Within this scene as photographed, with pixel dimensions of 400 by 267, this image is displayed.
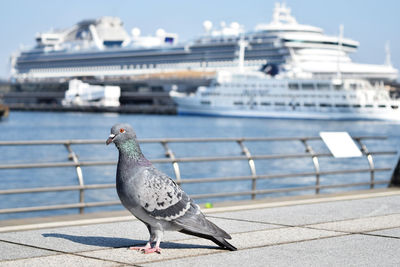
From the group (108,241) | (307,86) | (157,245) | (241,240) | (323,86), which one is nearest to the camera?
(157,245)

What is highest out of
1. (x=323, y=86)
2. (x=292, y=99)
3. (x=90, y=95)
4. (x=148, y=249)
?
(x=148, y=249)

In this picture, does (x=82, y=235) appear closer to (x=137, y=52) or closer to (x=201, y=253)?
(x=201, y=253)

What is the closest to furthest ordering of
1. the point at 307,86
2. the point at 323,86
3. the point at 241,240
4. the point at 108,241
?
1. the point at 108,241
2. the point at 241,240
3. the point at 323,86
4. the point at 307,86

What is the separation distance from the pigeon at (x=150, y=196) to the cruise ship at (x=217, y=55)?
9018cm

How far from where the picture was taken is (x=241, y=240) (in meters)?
6.02

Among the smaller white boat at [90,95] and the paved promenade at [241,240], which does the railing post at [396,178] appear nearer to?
the paved promenade at [241,240]

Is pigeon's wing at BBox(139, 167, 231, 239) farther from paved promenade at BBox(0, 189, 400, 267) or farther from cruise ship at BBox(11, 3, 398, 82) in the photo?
cruise ship at BBox(11, 3, 398, 82)

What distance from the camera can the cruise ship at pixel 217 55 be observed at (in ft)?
351

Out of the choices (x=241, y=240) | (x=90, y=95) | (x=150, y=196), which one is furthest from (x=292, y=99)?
(x=150, y=196)

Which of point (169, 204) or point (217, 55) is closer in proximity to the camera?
point (169, 204)

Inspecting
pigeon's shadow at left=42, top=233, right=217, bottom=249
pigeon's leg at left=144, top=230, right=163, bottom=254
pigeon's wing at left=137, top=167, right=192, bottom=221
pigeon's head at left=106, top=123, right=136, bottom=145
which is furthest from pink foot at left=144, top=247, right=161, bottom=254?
pigeon's head at left=106, top=123, right=136, bottom=145

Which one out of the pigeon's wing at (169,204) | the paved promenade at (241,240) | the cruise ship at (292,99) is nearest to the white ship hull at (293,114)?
the cruise ship at (292,99)

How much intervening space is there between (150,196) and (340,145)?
17.2 ft

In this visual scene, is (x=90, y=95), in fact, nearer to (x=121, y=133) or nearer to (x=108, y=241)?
(x=108, y=241)
